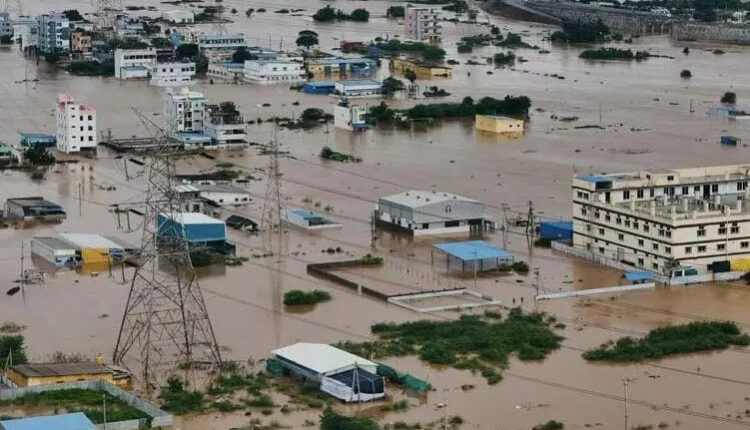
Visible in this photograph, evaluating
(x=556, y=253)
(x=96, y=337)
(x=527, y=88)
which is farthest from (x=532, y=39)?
(x=96, y=337)

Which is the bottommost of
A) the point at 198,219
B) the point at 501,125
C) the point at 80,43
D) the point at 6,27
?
the point at 198,219

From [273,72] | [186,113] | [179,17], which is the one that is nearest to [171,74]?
[273,72]

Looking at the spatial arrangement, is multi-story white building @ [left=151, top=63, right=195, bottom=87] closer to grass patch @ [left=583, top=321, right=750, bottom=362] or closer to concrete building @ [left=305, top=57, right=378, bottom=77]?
concrete building @ [left=305, top=57, right=378, bottom=77]

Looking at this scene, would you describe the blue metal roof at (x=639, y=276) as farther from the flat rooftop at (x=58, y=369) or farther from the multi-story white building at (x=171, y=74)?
the multi-story white building at (x=171, y=74)

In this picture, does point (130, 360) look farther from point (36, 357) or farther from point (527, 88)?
point (527, 88)

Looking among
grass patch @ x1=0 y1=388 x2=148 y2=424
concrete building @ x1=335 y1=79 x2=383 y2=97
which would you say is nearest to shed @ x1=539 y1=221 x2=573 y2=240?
grass patch @ x1=0 y1=388 x2=148 y2=424

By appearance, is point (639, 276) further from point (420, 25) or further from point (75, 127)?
point (420, 25)
